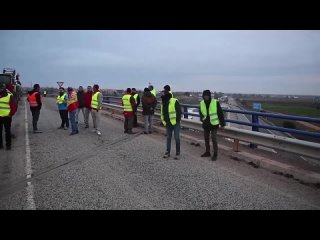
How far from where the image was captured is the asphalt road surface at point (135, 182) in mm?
4613

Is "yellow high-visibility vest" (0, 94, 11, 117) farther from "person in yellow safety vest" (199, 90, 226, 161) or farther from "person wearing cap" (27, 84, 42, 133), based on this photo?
"person in yellow safety vest" (199, 90, 226, 161)

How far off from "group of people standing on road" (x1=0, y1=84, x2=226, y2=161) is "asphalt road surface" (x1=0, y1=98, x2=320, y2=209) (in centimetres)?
85

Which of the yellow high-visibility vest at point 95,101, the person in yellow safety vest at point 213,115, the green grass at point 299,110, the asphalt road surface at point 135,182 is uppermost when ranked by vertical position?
the yellow high-visibility vest at point 95,101

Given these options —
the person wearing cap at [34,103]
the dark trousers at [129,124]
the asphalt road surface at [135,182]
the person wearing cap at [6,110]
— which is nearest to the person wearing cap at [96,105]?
the dark trousers at [129,124]

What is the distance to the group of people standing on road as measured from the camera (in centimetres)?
765

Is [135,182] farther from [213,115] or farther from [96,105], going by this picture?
[96,105]

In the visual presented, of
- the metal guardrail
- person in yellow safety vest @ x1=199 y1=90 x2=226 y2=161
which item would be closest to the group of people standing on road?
person in yellow safety vest @ x1=199 y1=90 x2=226 y2=161

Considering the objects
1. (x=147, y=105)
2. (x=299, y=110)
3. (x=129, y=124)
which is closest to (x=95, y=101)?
(x=129, y=124)

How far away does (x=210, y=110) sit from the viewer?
24.8 ft

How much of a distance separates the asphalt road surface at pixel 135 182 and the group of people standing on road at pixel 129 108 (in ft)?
2.78

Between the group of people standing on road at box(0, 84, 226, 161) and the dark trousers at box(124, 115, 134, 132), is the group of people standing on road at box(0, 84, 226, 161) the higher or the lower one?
the higher one

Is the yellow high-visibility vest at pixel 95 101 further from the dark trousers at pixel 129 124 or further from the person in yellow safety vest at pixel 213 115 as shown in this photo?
the person in yellow safety vest at pixel 213 115
